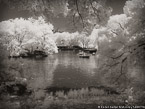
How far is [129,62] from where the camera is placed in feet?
22.2

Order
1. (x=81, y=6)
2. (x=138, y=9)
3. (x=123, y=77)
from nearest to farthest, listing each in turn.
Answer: (x=81, y=6) → (x=138, y=9) → (x=123, y=77)

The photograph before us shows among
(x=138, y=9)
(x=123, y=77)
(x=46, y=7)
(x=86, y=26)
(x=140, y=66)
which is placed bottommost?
(x=123, y=77)

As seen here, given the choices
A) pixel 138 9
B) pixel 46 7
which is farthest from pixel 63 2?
pixel 138 9

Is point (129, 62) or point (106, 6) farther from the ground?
point (106, 6)

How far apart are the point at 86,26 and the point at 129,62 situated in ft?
10.7

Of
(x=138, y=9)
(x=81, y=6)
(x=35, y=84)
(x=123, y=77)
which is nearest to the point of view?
(x=81, y=6)

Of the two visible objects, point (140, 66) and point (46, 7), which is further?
point (140, 66)

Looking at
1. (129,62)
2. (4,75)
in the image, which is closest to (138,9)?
(129,62)

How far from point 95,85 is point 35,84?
11.7 ft

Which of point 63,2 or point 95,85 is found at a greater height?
point 63,2

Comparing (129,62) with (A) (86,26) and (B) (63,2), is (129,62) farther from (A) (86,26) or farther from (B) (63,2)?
(B) (63,2)

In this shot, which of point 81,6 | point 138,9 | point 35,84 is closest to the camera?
point 81,6

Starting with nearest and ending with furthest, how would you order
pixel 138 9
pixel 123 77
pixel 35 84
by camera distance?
pixel 138 9 → pixel 123 77 → pixel 35 84

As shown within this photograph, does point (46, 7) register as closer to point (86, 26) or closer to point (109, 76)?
point (86, 26)
